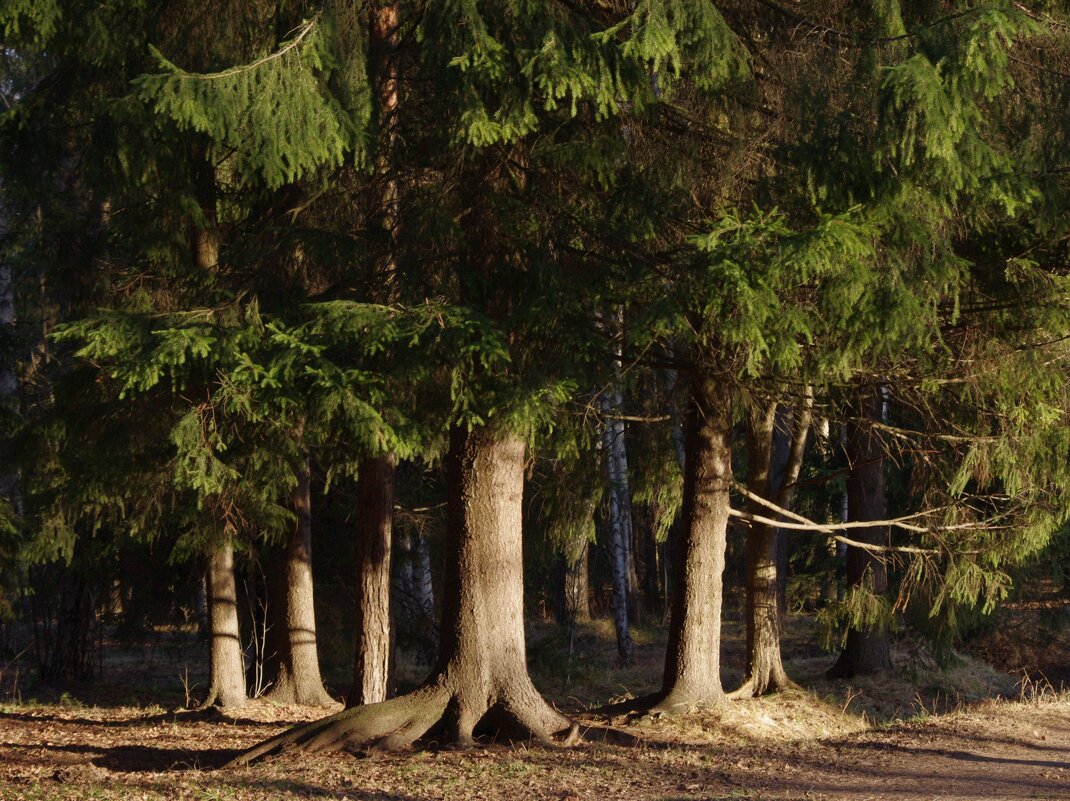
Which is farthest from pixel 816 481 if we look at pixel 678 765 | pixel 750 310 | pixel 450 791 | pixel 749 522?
pixel 450 791

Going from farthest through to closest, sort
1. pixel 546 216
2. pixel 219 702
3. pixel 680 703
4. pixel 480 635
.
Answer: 1. pixel 219 702
2. pixel 680 703
3. pixel 480 635
4. pixel 546 216

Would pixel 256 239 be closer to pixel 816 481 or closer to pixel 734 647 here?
pixel 816 481

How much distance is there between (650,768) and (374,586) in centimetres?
496

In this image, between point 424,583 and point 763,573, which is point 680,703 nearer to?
point 763,573

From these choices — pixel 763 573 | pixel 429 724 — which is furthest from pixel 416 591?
pixel 429 724

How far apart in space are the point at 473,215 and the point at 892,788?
536 centimetres

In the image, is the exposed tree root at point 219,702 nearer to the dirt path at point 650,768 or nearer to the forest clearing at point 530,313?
the forest clearing at point 530,313

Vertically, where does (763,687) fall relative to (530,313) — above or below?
below

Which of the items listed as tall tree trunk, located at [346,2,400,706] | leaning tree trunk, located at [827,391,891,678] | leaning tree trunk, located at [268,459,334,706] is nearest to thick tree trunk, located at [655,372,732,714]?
tall tree trunk, located at [346,2,400,706]

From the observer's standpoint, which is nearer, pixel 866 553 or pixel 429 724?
pixel 429 724

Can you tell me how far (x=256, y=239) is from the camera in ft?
29.7

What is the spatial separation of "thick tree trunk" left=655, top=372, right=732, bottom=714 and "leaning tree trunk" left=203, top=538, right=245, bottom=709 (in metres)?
5.26

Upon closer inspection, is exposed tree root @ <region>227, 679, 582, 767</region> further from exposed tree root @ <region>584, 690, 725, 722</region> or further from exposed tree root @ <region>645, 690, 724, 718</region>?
exposed tree root @ <region>645, 690, 724, 718</region>

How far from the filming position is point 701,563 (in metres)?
11.1
